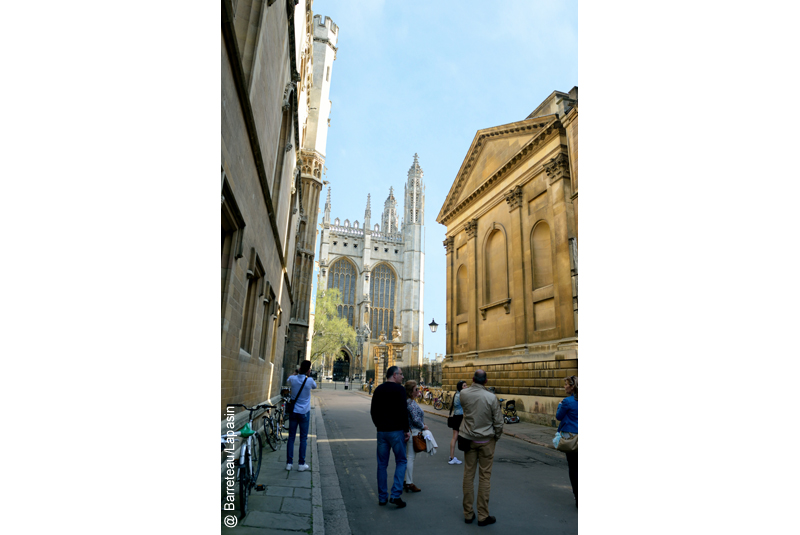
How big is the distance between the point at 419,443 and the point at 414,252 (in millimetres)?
66047

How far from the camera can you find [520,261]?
17875 mm

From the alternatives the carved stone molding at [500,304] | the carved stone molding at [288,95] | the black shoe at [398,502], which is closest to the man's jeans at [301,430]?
the black shoe at [398,502]

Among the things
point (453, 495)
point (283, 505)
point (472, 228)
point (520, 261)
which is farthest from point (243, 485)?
point (472, 228)

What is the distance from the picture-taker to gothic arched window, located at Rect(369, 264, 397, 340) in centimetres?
7162

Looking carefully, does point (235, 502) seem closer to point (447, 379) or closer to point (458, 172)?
point (447, 379)

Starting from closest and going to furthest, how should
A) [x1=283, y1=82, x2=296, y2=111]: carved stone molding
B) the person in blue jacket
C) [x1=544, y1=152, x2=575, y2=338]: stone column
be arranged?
the person in blue jacket < [x1=283, y1=82, x2=296, y2=111]: carved stone molding < [x1=544, y1=152, x2=575, y2=338]: stone column

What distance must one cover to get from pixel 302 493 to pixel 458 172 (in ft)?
68.5

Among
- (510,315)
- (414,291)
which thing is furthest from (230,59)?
(414,291)

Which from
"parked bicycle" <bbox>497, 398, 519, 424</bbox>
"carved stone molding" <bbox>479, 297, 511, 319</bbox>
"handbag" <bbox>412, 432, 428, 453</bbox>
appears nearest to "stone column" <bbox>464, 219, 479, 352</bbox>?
"carved stone molding" <bbox>479, 297, 511, 319</bbox>

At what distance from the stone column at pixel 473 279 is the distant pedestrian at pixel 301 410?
1475 cm

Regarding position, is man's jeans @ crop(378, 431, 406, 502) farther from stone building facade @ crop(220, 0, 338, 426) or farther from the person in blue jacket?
stone building facade @ crop(220, 0, 338, 426)

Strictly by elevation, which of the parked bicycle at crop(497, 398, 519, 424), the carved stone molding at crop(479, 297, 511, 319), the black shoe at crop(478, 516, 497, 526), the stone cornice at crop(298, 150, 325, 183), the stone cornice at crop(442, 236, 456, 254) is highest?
the stone cornice at crop(298, 150, 325, 183)

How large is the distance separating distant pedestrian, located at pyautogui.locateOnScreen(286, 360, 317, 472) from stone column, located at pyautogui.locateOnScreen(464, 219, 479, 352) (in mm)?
14748
